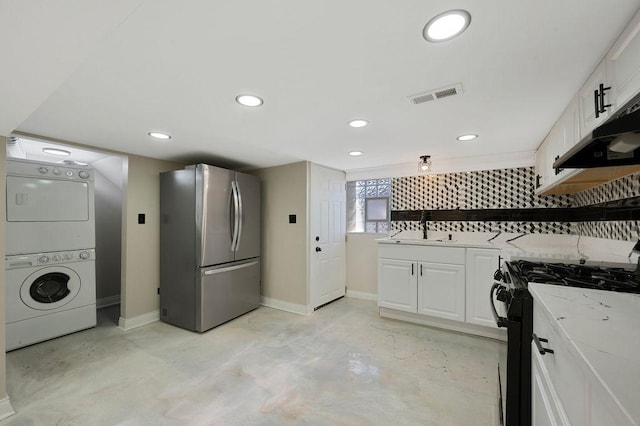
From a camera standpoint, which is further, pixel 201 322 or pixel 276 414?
pixel 201 322

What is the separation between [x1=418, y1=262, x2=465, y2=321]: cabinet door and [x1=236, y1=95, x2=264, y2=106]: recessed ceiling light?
2490 mm

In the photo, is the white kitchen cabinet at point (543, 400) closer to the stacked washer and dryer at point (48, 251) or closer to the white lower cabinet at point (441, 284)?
the white lower cabinet at point (441, 284)

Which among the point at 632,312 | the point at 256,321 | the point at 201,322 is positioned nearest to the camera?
the point at 632,312

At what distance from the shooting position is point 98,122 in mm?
2135

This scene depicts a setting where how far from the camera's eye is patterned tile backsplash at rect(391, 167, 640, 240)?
109 inches

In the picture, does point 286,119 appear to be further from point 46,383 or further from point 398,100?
point 46,383

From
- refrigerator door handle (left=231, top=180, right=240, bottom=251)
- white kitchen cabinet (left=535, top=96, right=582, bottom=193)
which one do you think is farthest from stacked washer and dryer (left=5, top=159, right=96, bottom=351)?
white kitchen cabinet (left=535, top=96, right=582, bottom=193)

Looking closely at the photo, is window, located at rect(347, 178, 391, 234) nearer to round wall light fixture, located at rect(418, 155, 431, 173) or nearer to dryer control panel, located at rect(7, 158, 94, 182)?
round wall light fixture, located at rect(418, 155, 431, 173)

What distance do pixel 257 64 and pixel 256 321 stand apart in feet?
9.54

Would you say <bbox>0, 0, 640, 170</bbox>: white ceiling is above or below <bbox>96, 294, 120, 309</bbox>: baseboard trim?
above

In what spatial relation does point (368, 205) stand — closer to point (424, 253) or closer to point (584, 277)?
point (424, 253)

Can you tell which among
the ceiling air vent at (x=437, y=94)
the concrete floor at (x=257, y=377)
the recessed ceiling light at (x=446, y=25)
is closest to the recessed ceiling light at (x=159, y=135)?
the concrete floor at (x=257, y=377)

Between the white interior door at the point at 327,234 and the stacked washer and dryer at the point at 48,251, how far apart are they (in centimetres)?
260

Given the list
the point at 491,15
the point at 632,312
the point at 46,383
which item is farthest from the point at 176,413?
the point at 491,15
